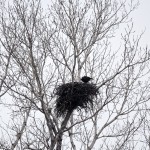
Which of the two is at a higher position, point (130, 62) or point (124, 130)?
point (130, 62)

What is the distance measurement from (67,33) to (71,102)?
171cm

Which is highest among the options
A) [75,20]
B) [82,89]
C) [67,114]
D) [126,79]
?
[75,20]

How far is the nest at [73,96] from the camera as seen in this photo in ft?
21.4

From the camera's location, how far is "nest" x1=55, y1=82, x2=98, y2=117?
6523 millimetres

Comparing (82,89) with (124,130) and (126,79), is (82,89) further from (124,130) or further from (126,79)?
(124,130)

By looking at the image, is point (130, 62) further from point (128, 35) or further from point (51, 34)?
point (51, 34)

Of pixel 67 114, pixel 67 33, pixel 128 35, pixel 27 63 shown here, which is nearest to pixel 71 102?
pixel 67 114

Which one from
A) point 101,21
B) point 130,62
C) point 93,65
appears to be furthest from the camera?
point 93,65

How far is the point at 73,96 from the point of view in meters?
6.50

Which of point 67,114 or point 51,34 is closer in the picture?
point 67,114

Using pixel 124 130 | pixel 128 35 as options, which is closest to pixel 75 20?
pixel 128 35

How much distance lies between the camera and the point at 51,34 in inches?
278

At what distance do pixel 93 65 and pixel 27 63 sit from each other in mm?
2790

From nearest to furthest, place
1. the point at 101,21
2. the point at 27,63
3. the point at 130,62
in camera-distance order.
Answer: the point at 27,63 < the point at 130,62 < the point at 101,21
